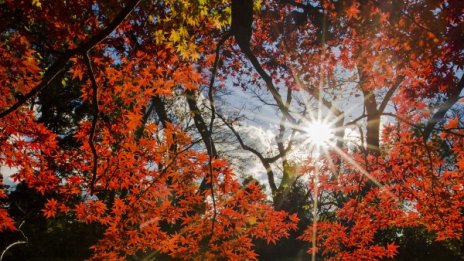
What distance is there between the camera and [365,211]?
835 cm

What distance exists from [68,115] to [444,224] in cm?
1561

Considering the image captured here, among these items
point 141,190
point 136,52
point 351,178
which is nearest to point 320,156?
point 351,178

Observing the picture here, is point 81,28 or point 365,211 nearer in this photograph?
point 81,28

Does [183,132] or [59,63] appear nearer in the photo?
[59,63]

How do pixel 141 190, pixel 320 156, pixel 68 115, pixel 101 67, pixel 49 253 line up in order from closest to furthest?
pixel 101 67
pixel 141 190
pixel 320 156
pixel 49 253
pixel 68 115

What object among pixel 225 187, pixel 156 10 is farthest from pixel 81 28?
pixel 225 187

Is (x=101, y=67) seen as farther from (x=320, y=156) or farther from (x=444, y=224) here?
(x=444, y=224)

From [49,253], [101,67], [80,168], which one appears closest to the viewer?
[101,67]

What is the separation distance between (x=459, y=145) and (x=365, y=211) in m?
2.82

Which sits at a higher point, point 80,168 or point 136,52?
point 136,52

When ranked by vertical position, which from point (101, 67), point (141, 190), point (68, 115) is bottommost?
point (141, 190)

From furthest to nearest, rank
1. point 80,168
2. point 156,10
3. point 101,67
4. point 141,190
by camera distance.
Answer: point 80,168 < point 141,190 < point 156,10 < point 101,67

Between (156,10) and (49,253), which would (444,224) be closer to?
(156,10)

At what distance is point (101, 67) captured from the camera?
16.7 feet
